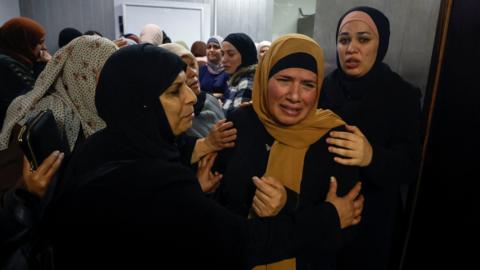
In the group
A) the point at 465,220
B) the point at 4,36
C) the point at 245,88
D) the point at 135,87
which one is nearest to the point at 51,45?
the point at 4,36

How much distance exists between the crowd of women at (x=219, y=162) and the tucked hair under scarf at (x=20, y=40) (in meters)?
0.42

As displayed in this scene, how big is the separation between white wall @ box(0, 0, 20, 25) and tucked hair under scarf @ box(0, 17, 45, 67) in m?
4.23

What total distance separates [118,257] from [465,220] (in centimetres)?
122

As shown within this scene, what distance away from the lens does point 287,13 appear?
7.29 metres

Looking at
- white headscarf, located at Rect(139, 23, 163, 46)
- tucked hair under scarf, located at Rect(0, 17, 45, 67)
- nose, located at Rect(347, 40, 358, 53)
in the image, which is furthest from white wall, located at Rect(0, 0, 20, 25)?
nose, located at Rect(347, 40, 358, 53)

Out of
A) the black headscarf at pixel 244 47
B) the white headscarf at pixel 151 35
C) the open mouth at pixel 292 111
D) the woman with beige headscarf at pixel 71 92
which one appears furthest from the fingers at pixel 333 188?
the white headscarf at pixel 151 35

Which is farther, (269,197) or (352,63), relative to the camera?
(352,63)

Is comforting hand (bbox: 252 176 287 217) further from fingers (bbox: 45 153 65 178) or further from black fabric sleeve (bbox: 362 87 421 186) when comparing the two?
fingers (bbox: 45 153 65 178)

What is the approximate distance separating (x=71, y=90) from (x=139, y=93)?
2.37ft

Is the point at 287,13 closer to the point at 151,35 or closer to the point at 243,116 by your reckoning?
the point at 151,35

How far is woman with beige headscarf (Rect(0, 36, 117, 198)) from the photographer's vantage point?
1384mm

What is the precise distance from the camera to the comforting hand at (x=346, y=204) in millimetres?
946

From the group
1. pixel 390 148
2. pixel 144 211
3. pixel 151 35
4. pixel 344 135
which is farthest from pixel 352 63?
pixel 151 35

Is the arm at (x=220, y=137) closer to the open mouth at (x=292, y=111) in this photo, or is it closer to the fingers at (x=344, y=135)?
the open mouth at (x=292, y=111)
